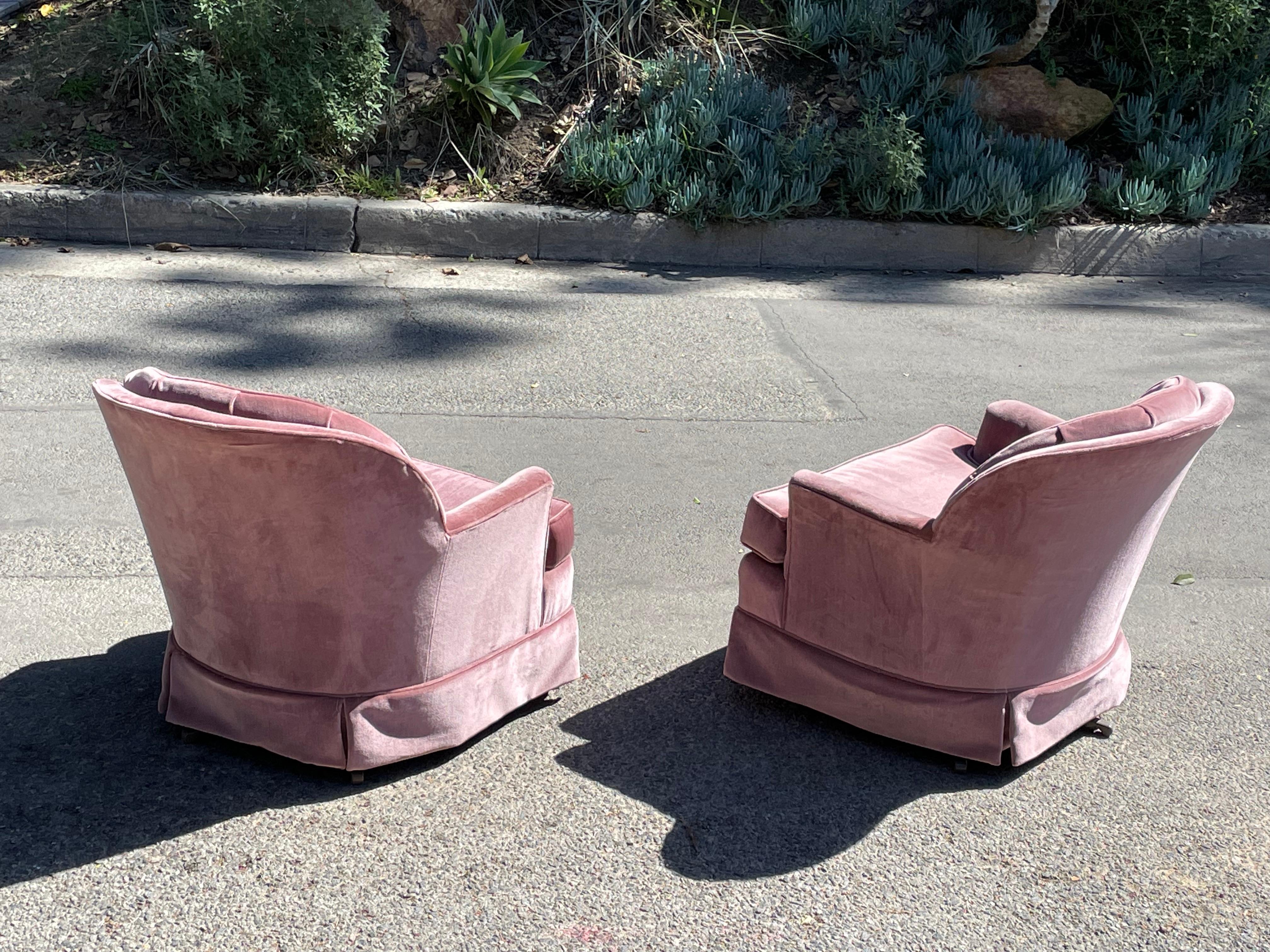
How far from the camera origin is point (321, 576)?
293 centimetres

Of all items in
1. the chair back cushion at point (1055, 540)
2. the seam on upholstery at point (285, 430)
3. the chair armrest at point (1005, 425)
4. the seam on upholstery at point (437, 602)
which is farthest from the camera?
the chair armrest at point (1005, 425)

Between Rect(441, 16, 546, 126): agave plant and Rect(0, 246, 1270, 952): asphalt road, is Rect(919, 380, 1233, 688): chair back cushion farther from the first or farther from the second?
Rect(441, 16, 546, 126): agave plant

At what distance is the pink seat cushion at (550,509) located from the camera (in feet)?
11.5

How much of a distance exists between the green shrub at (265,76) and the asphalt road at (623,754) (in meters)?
2.27

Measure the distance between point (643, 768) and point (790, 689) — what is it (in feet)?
1.73

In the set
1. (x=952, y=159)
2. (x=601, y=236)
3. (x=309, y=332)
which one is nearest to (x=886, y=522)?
(x=309, y=332)

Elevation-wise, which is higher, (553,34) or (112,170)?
(553,34)

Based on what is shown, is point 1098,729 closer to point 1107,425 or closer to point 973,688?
point 973,688

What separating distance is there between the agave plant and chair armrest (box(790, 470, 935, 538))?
637 cm

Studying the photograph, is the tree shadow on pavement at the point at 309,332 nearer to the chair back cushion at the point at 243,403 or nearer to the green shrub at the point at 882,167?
the green shrub at the point at 882,167

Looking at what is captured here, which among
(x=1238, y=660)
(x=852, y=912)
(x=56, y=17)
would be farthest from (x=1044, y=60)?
(x=852, y=912)

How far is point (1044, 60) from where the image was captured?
32.4 feet

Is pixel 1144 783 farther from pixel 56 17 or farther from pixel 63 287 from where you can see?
pixel 56 17

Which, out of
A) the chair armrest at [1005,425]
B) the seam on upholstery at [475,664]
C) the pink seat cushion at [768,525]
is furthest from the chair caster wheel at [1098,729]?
the seam on upholstery at [475,664]
